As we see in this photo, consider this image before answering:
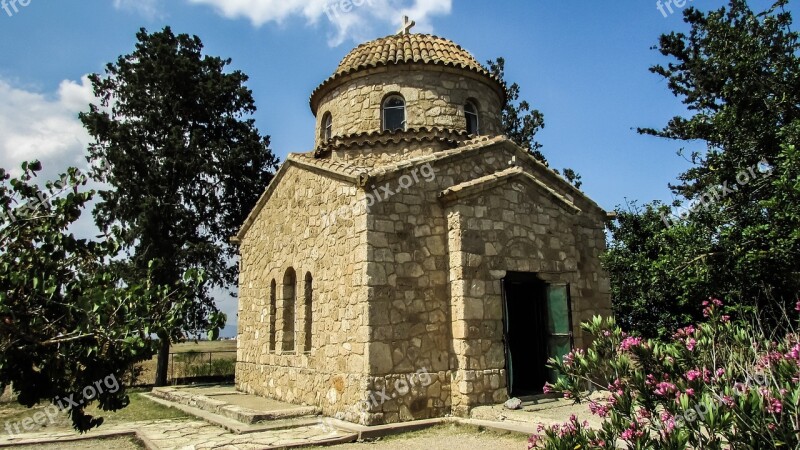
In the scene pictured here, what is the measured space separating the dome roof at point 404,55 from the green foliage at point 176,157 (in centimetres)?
645

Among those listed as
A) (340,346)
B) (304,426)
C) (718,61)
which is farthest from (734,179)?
(304,426)

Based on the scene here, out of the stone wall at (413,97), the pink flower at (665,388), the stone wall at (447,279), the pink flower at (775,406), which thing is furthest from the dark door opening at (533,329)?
the pink flower at (775,406)

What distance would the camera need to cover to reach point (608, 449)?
11.7 feet

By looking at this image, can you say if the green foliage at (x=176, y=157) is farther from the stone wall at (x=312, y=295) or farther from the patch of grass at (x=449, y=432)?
the patch of grass at (x=449, y=432)

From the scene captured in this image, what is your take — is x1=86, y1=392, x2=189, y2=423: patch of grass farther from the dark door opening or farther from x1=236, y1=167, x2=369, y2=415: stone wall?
the dark door opening

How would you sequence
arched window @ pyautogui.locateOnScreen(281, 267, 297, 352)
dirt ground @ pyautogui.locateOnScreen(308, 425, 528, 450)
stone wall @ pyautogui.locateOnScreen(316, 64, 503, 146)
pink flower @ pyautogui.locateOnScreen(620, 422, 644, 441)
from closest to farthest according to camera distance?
pink flower @ pyautogui.locateOnScreen(620, 422, 644, 441) < dirt ground @ pyautogui.locateOnScreen(308, 425, 528, 450) < arched window @ pyautogui.locateOnScreen(281, 267, 297, 352) < stone wall @ pyautogui.locateOnScreen(316, 64, 503, 146)

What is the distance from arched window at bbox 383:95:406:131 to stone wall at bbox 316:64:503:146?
0.38 feet

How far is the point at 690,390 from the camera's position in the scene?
3449 millimetres

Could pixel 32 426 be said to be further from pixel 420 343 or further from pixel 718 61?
pixel 718 61

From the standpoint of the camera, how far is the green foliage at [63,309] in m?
3.90

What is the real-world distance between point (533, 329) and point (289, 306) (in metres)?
5.12

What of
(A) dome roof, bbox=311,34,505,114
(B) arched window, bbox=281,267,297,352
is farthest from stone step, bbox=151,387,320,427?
(A) dome roof, bbox=311,34,505,114

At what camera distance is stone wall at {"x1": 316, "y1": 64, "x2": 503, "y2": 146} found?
12.0 metres

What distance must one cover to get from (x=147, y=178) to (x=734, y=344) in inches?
696
